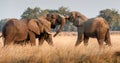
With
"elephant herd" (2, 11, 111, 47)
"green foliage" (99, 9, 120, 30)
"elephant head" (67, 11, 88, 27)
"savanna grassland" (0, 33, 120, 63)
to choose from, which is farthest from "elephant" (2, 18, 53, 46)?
"green foliage" (99, 9, 120, 30)

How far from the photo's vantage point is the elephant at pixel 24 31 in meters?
18.3

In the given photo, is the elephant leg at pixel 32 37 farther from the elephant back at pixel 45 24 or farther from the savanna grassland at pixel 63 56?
the savanna grassland at pixel 63 56

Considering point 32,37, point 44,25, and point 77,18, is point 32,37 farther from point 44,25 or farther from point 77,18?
point 77,18

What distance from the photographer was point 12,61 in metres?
12.5

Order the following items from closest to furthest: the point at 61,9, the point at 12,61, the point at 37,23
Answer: the point at 12,61 → the point at 37,23 → the point at 61,9

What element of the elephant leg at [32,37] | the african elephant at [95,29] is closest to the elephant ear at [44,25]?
the elephant leg at [32,37]

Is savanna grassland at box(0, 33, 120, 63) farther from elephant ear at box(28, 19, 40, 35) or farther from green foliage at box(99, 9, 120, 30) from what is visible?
green foliage at box(99, 9, 120, 30)

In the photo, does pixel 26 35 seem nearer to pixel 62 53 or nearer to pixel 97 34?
pixel 97 34

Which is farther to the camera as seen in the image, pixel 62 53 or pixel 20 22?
pixel 20 22

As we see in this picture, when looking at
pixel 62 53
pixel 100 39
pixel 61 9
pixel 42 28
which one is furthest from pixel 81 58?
pixel 61 9

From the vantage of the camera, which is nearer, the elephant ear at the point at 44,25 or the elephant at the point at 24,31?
the elephant at the point at 24,31

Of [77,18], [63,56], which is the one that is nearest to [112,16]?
[77,18]

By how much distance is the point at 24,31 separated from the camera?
62.4ft

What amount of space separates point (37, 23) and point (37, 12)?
73.6 m
